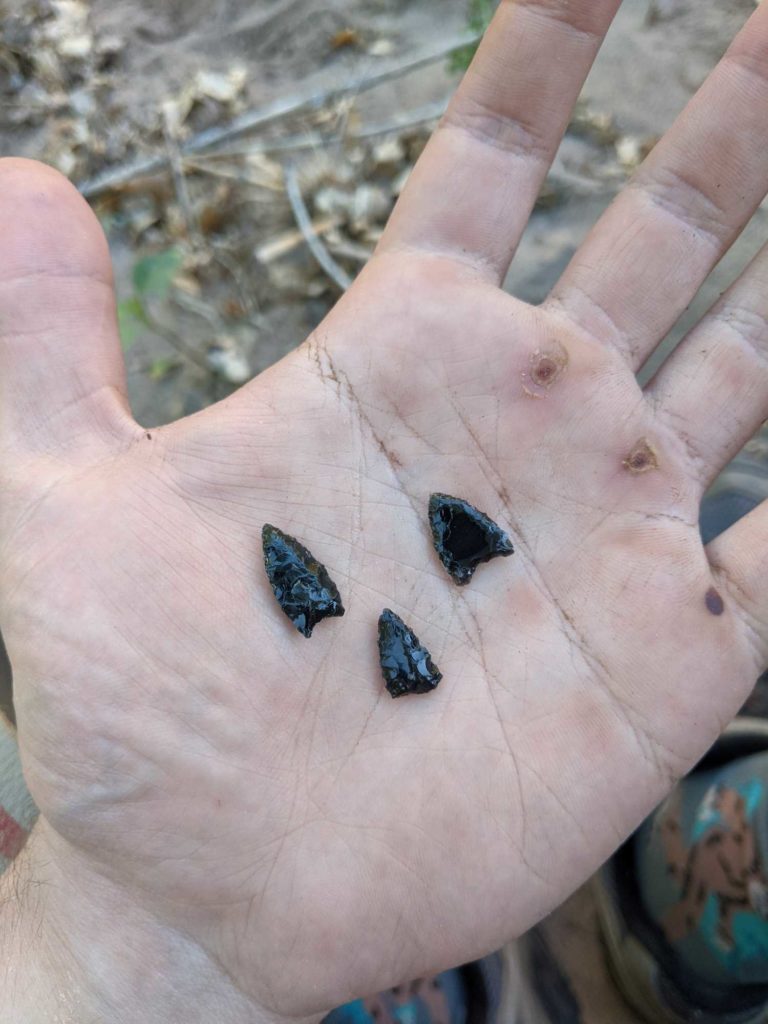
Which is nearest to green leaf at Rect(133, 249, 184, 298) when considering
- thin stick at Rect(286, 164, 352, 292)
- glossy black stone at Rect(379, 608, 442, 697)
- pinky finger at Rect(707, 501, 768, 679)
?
thin stick at Rect(286, 164, 352, 292)

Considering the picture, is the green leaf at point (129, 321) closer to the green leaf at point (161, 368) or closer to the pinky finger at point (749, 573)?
the green leaf at point (161, 368)

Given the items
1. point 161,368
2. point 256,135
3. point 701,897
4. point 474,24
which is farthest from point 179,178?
point 701,897

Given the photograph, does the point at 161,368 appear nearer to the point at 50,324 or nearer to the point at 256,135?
the point at 256,135

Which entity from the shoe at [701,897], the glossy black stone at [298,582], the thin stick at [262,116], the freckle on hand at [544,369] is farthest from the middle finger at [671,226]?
the thin stick at [262,116]

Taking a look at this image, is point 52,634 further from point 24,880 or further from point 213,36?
point 213,36

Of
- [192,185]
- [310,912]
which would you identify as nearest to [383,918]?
[310,912]

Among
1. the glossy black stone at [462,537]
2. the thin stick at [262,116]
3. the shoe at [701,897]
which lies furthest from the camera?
the thin stick at [262,116]
